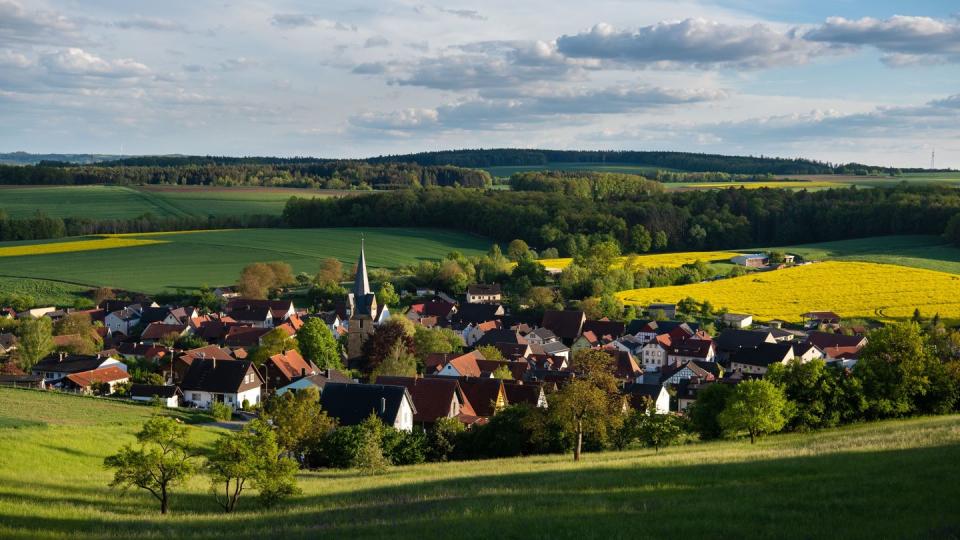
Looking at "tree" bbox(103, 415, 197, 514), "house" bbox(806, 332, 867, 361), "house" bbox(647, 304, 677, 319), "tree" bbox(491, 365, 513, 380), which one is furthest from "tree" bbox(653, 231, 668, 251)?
"tree" bbox(103, 415, 197, 514)

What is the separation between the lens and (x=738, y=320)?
80.6m

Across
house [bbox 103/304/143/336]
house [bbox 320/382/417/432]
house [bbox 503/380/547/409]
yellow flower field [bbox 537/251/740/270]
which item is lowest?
house [bbox 103/304/143/336]

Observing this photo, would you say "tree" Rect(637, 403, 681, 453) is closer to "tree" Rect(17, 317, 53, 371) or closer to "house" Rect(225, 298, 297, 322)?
"tree" Rect(17, 317, 53, 371)

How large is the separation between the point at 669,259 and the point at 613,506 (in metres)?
101

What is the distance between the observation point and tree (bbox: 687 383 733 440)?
3966 cm

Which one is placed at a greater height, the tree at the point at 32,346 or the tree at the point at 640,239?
the tree at the point at 640,239

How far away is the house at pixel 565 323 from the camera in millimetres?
80125

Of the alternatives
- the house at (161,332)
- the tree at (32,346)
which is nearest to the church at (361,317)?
the house at (161,332)

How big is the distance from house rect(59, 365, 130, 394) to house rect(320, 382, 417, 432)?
2136cm

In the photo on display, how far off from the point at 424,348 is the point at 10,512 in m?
46.8

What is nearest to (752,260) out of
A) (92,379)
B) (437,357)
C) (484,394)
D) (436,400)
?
(437,357)

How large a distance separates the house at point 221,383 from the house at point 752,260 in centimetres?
7571

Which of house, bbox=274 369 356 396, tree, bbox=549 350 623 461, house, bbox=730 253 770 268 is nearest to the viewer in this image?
tree, bbox=549 350 623 461

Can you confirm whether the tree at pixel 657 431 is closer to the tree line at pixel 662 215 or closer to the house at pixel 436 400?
the house at pixel 436 400
